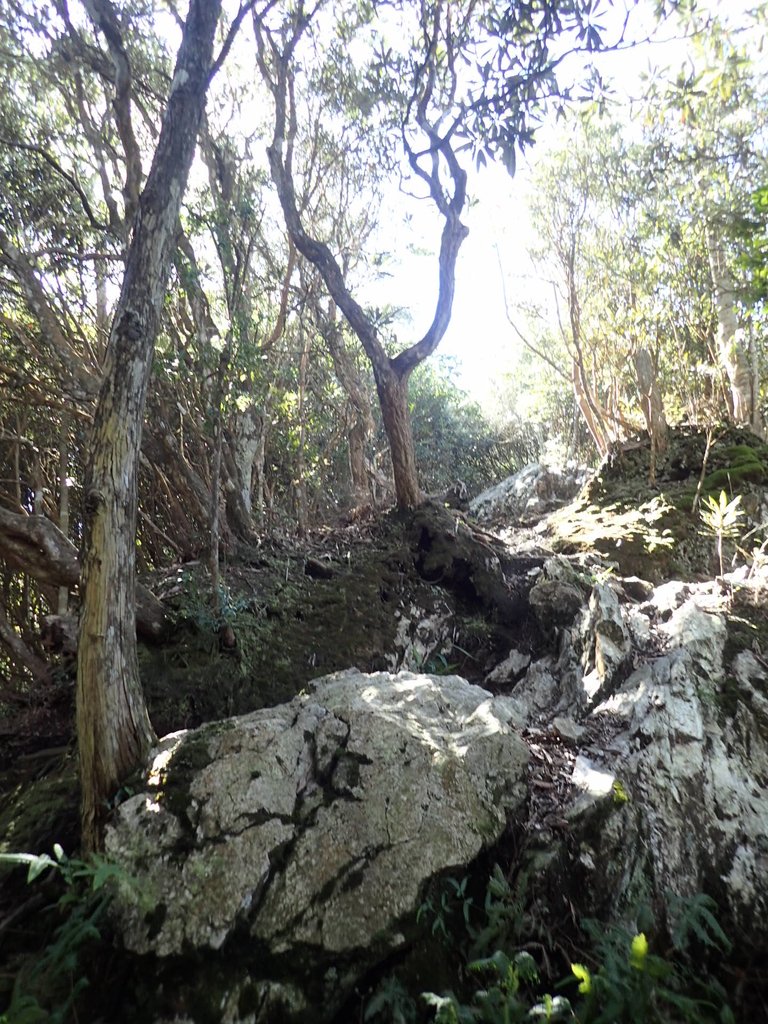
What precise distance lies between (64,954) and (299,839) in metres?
0.99

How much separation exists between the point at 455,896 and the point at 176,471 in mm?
5164

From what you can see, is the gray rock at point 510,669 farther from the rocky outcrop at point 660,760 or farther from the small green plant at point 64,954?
the small green plant at point 64,954

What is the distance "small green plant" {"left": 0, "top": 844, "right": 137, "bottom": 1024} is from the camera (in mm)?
1996

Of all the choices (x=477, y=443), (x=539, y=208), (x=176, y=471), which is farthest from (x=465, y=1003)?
(x=477, y=443)

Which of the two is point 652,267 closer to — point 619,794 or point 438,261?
point 438,261

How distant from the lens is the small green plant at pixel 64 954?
200cm

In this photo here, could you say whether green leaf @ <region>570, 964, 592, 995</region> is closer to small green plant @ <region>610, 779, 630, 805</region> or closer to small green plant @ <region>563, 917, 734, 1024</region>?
small green plant @ <region>563, 917, 734, 1024</region>

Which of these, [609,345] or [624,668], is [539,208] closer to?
[609,345]

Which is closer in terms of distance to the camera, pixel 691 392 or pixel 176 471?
pixel 176 471

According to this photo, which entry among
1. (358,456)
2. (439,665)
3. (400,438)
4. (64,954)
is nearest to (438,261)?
(400,438)

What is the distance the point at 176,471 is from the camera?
20.6 ft

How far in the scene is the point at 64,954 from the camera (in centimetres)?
219

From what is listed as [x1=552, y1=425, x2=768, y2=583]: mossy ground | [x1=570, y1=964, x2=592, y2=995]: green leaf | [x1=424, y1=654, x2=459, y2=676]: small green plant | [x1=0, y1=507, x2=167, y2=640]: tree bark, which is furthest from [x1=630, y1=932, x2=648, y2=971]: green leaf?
[x1=552, y1=425, x2=768, y2=583]: mossy ground

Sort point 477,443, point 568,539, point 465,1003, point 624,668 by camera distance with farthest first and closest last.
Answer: point 477,443 < point 568,539 < point 624,668 < point 465,1003
